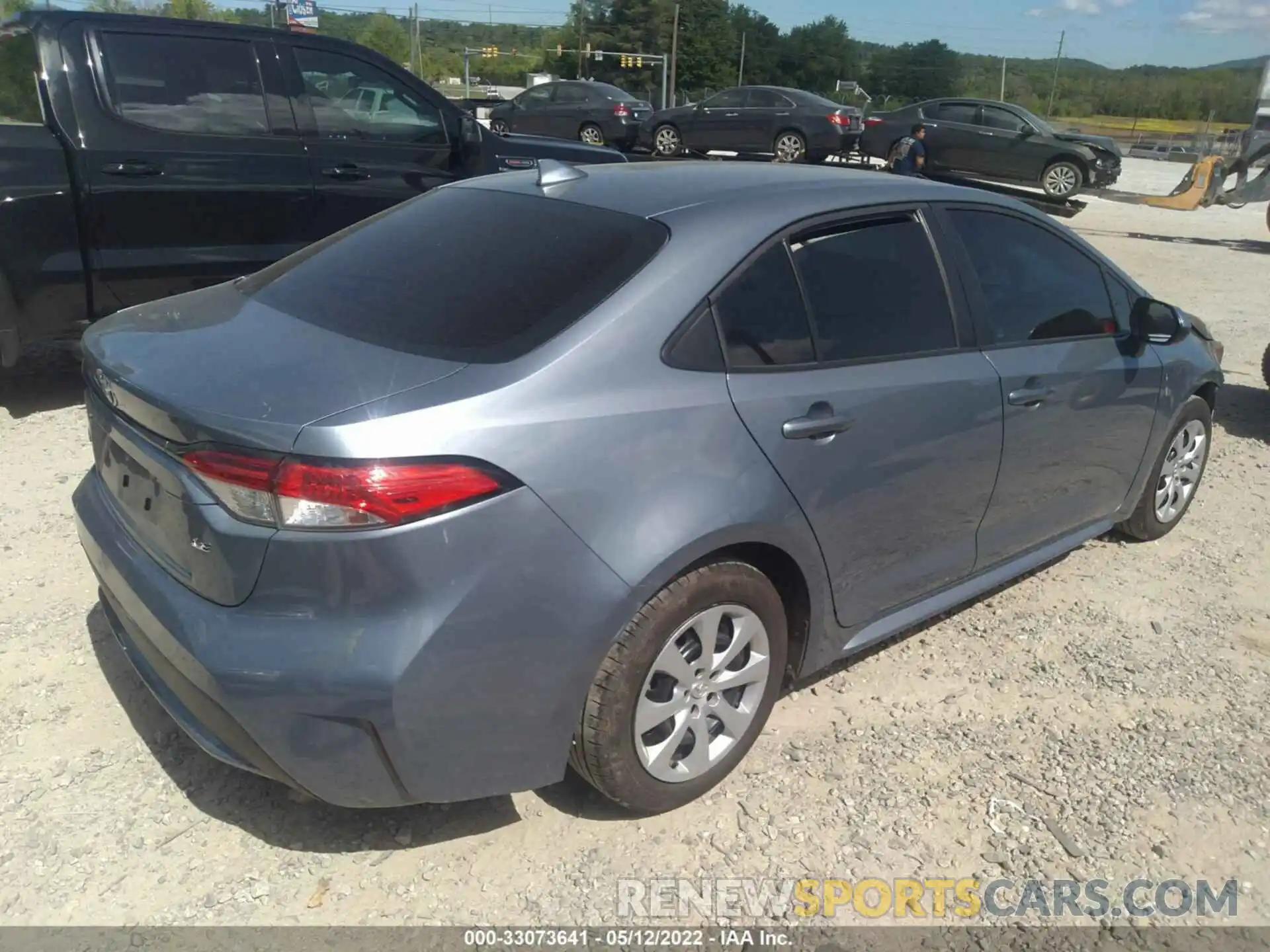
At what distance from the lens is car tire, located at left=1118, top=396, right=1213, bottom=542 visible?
451 centimetres

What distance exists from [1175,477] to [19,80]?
6.20 m

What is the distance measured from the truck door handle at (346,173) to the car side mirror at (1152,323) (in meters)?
4.55

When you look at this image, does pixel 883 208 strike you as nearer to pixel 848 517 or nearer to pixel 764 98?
pixel 848 517

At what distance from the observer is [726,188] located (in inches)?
120

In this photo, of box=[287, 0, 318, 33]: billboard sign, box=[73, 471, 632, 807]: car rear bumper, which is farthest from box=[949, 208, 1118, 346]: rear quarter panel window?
box=[287, 0, 318, 33]: billboard sign

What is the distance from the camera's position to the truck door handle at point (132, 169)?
550 centimetres

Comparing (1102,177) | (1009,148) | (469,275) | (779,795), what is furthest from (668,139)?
(779,795)

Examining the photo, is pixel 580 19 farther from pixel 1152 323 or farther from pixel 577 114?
pixel 1152 323

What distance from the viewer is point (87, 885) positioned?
2484 millimetres

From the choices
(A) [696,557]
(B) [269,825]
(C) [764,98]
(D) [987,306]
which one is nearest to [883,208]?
(D) [987,306]

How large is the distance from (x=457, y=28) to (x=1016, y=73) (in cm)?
6545

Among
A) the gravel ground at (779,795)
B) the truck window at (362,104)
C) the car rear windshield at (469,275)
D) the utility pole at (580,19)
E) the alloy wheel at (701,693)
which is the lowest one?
the gravel ground at (779,795)

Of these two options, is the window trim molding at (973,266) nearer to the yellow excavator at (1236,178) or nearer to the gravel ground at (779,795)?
the gravel ground at (779,795)

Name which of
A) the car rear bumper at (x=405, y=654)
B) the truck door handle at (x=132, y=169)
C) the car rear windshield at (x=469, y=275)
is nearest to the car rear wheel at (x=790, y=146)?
the truck door handle at (x=132, y=169)
